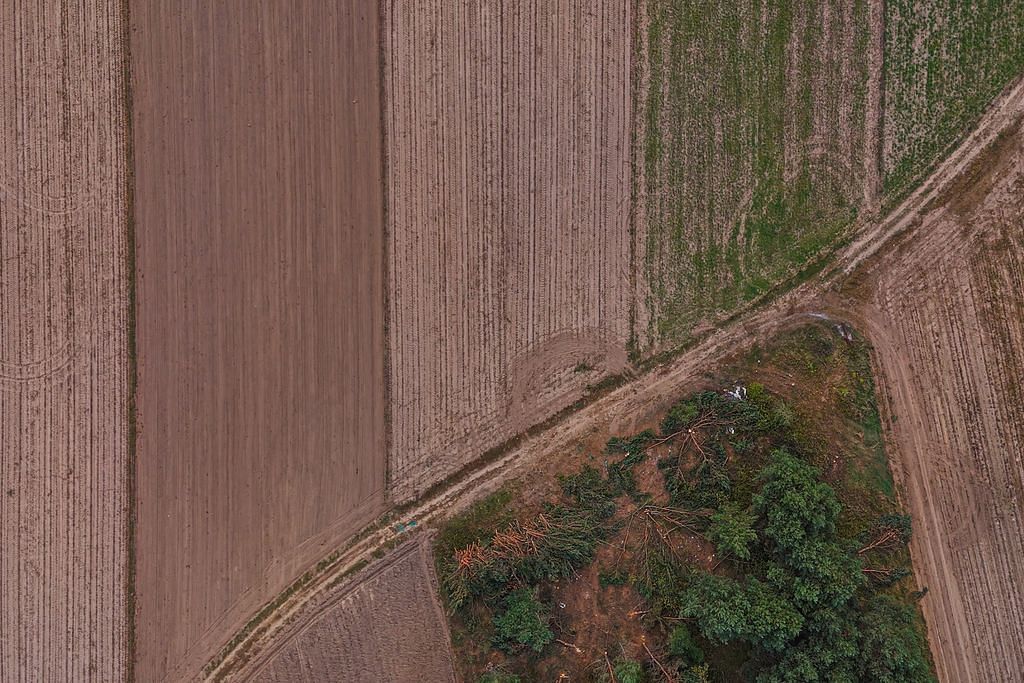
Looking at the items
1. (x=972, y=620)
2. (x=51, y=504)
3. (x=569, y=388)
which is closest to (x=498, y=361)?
(x=569, y=388)

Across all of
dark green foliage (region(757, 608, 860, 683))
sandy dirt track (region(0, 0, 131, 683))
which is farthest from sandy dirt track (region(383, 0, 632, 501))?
dark green foliage (region(757, 608, 860, 683))

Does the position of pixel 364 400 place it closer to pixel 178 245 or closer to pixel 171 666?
pixel 178 245

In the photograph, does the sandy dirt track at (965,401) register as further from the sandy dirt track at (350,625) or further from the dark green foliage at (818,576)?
the sandy dirt track at (350,625)

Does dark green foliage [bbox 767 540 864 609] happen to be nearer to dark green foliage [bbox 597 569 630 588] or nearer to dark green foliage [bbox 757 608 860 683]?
dark green foliage [bbox 757 608 860 683]

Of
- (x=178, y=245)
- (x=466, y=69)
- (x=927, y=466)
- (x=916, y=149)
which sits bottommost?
(x=927, y=466)

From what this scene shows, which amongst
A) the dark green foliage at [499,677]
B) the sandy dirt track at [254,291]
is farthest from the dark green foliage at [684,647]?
the sandy dirt track at [254,291]
